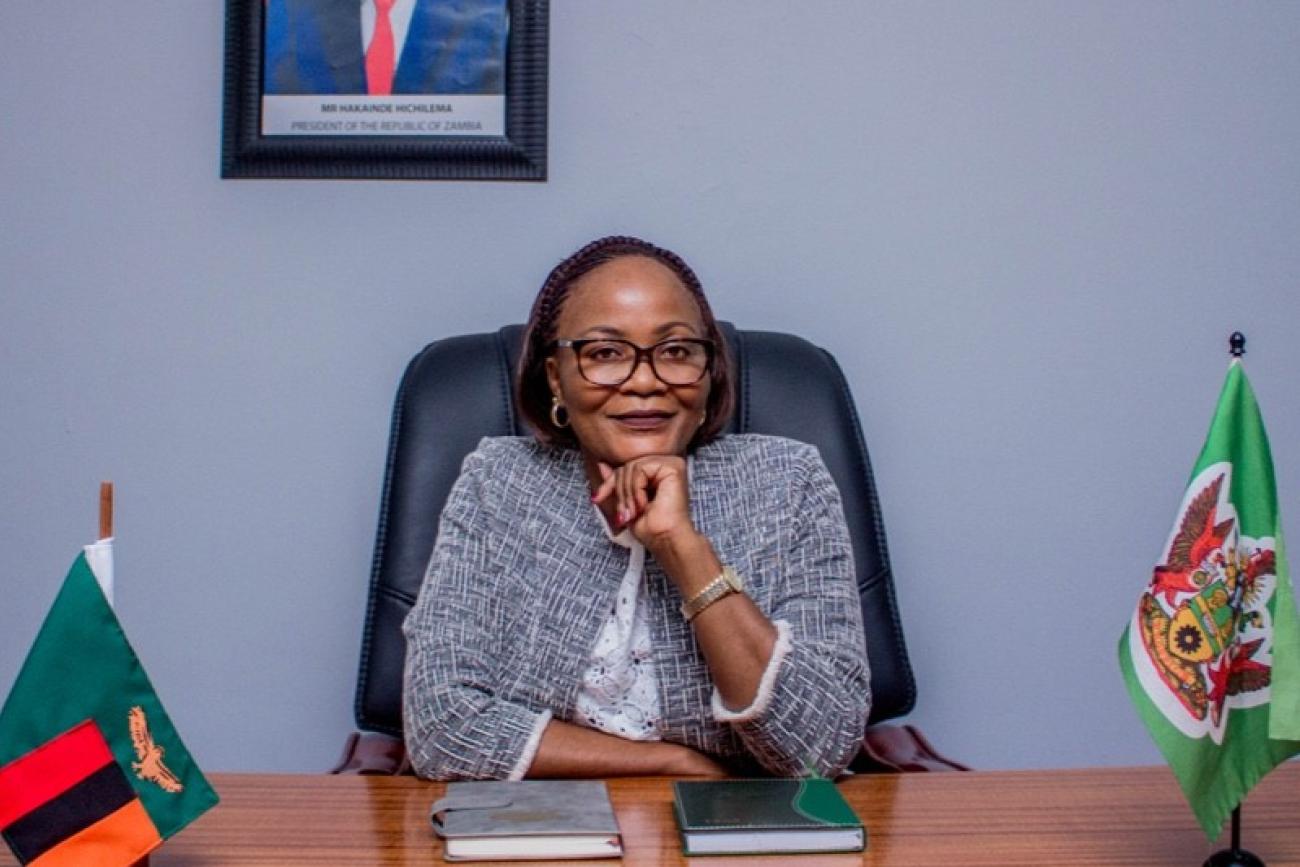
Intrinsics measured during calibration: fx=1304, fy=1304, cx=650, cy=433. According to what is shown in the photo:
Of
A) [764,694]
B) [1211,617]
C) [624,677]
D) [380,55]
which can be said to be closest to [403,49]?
[380,55]

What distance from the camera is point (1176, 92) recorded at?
201 cm

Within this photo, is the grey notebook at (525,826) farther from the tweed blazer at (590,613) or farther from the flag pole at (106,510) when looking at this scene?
the flag pole at (106,510)

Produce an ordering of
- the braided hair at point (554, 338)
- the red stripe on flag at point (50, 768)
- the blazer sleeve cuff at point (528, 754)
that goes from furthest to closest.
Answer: the braided hair at point (554, 338) < the blazer sleeve cuff at point (528, 754) < the red stripe on flag at point (50, 768)

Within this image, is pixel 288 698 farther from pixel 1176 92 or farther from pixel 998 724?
pixel 1176 92

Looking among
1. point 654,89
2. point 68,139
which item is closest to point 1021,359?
point 654,89

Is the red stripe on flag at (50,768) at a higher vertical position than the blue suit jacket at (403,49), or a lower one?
lower

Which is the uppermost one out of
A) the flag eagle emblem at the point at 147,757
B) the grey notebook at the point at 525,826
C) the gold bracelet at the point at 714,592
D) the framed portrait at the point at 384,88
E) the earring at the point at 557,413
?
the framed portrait at the point at 384,88

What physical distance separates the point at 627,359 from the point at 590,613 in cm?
30

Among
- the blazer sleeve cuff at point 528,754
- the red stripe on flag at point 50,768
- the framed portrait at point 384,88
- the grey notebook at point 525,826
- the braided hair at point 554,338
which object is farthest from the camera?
the framed portrait at point 384,88

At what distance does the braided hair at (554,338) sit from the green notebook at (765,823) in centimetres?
61

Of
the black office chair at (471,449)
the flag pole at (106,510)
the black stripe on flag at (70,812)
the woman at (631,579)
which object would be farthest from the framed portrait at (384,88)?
the black stripe on flag at (70,812)

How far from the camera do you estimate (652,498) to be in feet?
4.87

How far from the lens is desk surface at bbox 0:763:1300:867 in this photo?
1020 millimetres

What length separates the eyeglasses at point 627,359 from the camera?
1508 mm
